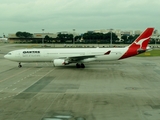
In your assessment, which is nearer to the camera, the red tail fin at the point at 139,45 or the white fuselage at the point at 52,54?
the white fuselage at the point at 52,54

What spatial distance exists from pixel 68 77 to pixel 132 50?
548 inches

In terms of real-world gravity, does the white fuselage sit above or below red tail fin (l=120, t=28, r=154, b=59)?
below

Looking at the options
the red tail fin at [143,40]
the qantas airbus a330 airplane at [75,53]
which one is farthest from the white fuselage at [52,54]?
the red tail fin at [143,40]

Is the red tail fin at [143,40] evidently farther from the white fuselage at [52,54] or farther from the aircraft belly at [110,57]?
the aircraft belly at [110,57]

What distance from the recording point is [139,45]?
38.5 meters

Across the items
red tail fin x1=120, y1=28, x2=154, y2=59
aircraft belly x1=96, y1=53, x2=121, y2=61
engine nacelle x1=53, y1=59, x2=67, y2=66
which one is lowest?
engine nacelle x1=53, y1=59, x2=67, y2=66

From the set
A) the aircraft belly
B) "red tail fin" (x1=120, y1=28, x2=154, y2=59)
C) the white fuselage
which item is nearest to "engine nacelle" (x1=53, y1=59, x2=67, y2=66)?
the white fuselage

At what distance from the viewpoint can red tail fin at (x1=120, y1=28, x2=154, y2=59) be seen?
3806 centimetres

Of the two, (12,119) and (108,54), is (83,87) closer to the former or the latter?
(12,119)

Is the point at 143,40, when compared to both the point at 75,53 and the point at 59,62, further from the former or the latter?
the point at 59,62

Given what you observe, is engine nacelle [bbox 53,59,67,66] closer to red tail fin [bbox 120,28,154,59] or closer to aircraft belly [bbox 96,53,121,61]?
aircraft belly [bbox 96,53,121,61]

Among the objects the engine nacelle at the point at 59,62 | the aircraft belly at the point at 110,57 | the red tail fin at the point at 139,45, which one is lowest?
the engine nacelle at the point at 59,62

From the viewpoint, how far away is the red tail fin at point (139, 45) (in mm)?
38062

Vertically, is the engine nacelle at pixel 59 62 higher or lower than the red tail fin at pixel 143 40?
lower
